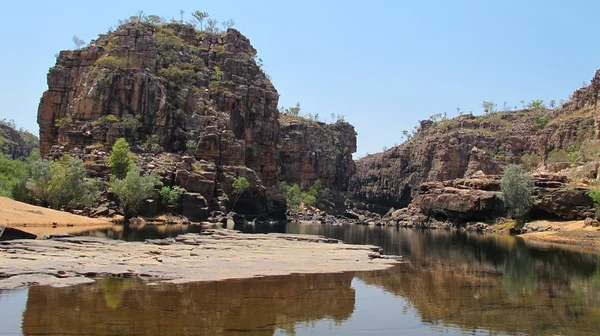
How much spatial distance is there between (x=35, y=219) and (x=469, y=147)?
463 ft

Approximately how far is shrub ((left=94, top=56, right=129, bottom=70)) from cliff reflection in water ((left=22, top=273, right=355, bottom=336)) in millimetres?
94950

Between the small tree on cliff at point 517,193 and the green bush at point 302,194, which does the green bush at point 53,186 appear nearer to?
the small tree on cliff at point 517,193

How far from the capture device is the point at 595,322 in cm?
1622

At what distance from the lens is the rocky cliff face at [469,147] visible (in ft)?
484

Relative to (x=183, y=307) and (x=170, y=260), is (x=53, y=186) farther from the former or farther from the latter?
(x=183, y=307)

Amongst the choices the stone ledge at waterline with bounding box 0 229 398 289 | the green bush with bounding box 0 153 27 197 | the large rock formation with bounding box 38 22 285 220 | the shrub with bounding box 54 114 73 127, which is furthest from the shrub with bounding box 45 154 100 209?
the stone ledge at waterline with bounding box 0 229 398 289

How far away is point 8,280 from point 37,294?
2480mm

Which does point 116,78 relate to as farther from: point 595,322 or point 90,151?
point 595,322

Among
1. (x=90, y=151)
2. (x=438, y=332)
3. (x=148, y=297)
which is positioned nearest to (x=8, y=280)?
A: (x=148, y=297)

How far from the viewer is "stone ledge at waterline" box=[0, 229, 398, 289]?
20906 mm

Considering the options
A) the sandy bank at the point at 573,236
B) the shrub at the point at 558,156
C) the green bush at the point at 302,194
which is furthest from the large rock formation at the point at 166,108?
the shrub at the point at 558,156

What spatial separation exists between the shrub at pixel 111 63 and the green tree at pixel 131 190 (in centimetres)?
3740

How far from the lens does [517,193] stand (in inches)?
3521

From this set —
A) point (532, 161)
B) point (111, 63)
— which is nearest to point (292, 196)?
point (532, 161)
